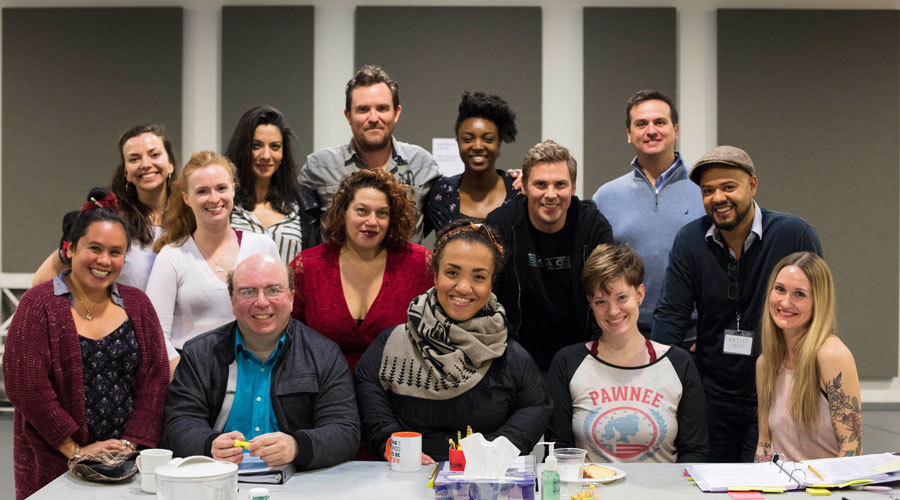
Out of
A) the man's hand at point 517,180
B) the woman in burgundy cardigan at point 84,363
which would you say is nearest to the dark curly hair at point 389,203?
the man's hand at point 517,180

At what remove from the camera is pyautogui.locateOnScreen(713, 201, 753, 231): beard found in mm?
2926

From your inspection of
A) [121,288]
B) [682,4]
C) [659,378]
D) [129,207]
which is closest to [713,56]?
[682,4]

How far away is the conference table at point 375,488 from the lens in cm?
205

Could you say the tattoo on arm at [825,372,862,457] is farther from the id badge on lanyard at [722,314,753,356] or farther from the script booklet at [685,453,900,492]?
the id badge on lanyard at [722,314,753,356]

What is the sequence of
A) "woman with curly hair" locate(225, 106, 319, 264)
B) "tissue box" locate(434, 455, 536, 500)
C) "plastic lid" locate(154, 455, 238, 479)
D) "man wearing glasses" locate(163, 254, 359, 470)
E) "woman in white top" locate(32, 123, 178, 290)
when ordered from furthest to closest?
"woman with curly hair" locate(225, 106, 319, 264)
"woman in white top" locate(32, 123, 178, 290)
"man wearing glasses" locate(163, 254, 359, 470)
"tissue box" locate(434, 455, 536, 500)
"plastic lid" locate(154, 455, 238, 479)

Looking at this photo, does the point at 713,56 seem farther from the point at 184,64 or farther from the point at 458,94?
the point at 184,64

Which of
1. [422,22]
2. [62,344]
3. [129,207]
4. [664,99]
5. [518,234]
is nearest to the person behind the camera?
[62,344]

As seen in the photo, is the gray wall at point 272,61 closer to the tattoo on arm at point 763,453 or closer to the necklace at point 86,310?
the necklace at point 86,310

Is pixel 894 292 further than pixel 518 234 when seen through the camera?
Yes

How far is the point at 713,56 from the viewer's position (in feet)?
19.2

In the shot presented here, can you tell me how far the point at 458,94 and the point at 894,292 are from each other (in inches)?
145

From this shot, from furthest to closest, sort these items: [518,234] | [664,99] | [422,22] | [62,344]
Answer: [422,22], [664,99], [518,234], [62,344]

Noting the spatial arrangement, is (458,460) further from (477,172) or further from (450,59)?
(450,59)

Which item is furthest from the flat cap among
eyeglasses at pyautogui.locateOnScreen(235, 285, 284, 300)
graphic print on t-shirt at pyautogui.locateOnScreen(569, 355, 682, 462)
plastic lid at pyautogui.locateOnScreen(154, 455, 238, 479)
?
plastic lid at pyautogui.locateOnScreen(154, 455, 238, 479)
